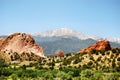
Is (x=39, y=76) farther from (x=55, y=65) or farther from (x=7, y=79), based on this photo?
(x=55, y=65)

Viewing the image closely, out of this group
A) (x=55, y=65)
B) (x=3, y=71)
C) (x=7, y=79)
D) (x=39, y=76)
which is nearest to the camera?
(x=7, y=79)

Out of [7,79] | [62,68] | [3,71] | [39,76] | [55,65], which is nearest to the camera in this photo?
[7,79]

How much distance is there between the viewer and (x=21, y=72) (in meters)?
160

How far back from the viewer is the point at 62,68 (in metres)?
174

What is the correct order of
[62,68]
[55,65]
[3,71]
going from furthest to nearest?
[55,65] → [62,68] → [3,71]

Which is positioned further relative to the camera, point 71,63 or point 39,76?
point 71,63

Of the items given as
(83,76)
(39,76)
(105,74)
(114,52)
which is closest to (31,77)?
(39,76)

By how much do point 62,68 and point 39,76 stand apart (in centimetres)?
2386

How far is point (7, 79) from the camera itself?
143125 mm

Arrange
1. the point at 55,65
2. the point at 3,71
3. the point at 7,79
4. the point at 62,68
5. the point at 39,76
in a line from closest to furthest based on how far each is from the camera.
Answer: the point at 7,79 < the point at 39,76 < the point at 3,71 < the point at 62,68 < the point at 55,65

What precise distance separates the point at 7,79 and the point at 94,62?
52073 millimetres

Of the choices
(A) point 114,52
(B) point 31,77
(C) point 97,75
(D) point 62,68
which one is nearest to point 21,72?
(B) point 31,77

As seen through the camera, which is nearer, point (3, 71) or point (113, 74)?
point (113, 74)

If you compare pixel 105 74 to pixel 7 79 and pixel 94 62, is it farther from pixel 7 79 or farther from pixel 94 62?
pixel 7 79
